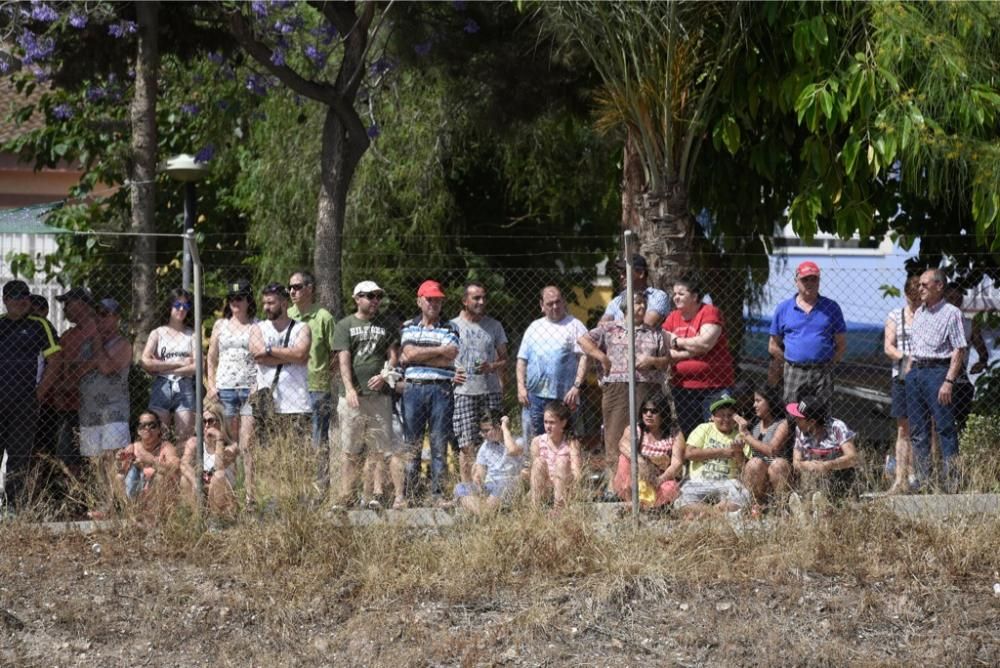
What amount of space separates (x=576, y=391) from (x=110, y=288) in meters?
5.22

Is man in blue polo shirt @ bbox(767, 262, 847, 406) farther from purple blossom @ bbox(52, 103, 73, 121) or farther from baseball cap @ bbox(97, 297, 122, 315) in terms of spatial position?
purple blossom @ bbox(52, 103, 73, 121)

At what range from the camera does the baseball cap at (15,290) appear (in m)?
9.64

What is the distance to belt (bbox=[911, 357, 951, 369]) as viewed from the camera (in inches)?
385

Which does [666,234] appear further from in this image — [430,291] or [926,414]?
[926,414]

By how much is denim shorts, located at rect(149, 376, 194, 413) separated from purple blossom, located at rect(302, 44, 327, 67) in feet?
17.6

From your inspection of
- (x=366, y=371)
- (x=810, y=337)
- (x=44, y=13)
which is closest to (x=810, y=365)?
(x=810, y=337)

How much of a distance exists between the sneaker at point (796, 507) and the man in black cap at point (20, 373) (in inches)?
194

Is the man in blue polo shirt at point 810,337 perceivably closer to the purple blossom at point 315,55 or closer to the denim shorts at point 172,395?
the denim shorts at point 172,395

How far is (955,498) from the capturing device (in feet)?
28.5

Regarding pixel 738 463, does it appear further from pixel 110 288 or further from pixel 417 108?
pixel 417 108

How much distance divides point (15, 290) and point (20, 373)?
567 millimetres

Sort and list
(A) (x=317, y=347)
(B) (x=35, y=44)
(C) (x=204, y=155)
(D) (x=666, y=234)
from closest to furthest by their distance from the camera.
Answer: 1. (A) (x=317, y=347)
2. (D) (x=666, y=234)
3. (B) (x=35, y=44)
4. (C) (x=204, y=155)

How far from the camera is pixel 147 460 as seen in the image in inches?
372

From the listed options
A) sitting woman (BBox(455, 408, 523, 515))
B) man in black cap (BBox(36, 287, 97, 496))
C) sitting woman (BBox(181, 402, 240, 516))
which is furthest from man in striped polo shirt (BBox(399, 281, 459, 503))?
man in black cap (BBox(36, 287, 97, 496))
